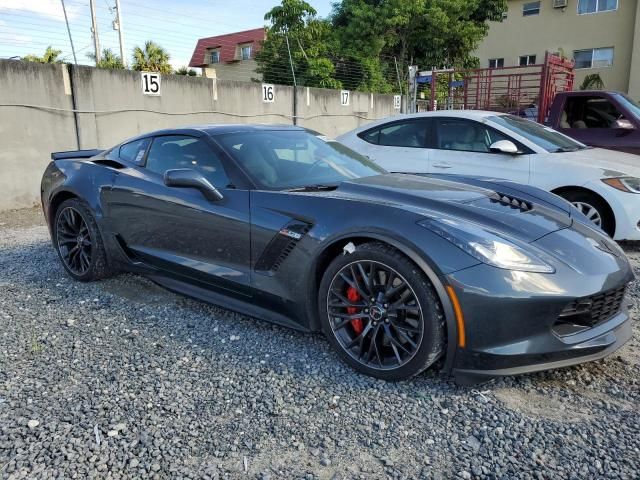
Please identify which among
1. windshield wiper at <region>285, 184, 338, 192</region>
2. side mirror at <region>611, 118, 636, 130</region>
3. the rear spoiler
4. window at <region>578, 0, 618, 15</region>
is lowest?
windshield wiper at <region>285, 184, 338, 192</region>

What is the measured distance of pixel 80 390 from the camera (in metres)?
2.61

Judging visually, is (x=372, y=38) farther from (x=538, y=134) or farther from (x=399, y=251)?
(x=399, y=251)

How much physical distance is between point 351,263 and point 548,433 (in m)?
1.16

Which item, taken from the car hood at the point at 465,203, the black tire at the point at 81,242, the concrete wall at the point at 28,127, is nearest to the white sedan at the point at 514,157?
the car hood at the point at 465,203

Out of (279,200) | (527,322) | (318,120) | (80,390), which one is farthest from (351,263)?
(318,120)

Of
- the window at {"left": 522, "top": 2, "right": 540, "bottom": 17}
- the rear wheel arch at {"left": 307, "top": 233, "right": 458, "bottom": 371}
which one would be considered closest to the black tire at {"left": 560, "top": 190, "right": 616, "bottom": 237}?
the rear wheel arch at {"left": 307, "top": 233, "right": 458, "bottom": 371}

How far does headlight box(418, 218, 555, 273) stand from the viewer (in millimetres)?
2365

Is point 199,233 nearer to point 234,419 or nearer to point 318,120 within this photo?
point 234,419

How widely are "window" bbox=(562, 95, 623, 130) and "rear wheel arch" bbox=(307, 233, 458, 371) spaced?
5806mm

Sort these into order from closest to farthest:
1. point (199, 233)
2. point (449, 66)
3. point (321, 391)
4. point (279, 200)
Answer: point (321, 391) → point (279, 200) → point (199, 233) → point (449, 66)

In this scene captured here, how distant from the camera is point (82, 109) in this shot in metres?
8.57

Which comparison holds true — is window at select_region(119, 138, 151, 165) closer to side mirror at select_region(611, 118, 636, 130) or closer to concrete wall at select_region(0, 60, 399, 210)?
concrete wall at select_region(0, 60, 399, 210)

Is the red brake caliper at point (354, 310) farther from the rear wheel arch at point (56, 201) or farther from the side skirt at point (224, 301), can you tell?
the rear wheel arch at point (56, 201)

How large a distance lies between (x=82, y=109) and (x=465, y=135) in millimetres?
6303
